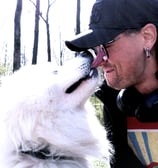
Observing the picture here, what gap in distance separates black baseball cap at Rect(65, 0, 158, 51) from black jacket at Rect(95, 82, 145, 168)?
49cm

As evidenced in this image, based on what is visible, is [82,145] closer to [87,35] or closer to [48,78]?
[48,78]

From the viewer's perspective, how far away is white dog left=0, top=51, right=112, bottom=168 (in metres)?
2.97

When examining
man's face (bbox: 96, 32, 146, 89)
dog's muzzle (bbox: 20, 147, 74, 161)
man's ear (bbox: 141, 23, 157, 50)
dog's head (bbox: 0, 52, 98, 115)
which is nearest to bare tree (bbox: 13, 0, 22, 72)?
dog's head (bbox: 0, 52, 98, 115)

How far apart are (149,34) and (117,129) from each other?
78cm

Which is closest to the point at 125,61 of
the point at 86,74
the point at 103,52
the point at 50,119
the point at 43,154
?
the point at 103,52

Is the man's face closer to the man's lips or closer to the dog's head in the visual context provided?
the man's lips

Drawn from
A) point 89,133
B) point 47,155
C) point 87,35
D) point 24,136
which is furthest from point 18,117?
point 87,35

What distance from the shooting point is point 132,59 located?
9.37ft

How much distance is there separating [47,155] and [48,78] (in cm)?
62

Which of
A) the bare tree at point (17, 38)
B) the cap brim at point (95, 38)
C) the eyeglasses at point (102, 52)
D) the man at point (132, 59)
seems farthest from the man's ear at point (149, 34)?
the bare tree at point (17, 38)

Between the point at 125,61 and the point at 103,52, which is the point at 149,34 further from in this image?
the point at 103,52

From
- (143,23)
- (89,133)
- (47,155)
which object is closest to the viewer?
(143,23)

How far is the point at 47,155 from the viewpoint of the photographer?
2994mm

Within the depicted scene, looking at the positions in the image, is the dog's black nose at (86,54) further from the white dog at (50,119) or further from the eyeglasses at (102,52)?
the eyeglasses at (102,52)
